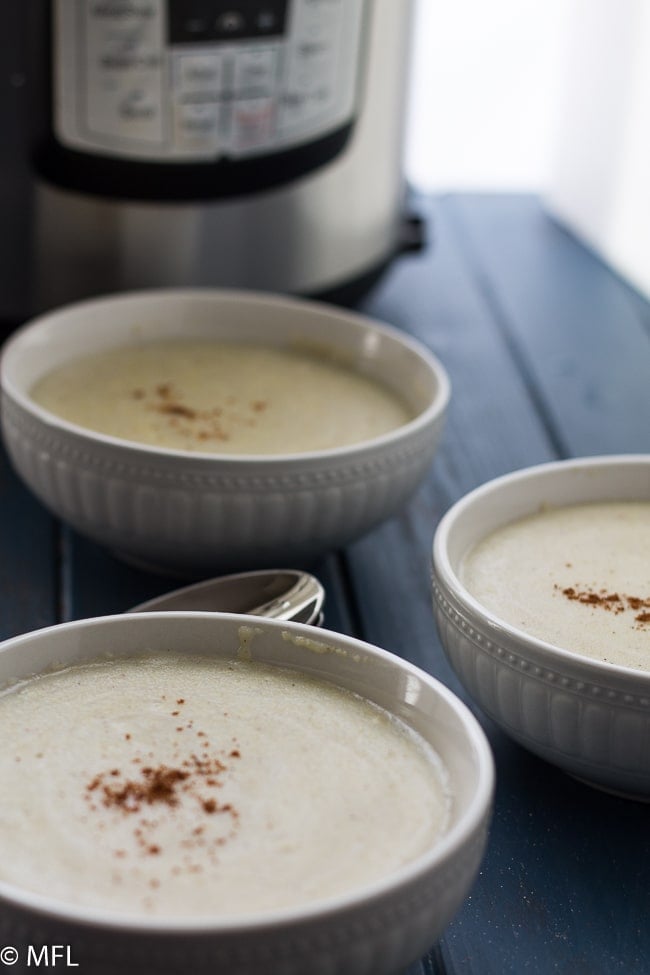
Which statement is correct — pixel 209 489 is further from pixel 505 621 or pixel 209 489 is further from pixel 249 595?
pixel 505 621

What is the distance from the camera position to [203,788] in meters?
0.55

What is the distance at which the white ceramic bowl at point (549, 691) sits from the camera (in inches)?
23.9

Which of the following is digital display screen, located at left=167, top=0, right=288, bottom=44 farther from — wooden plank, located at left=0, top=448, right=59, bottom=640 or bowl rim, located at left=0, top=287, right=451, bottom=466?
wooden plank, located at left=0, top=448, right=59, bottom=640

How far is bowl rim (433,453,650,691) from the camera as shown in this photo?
607mm

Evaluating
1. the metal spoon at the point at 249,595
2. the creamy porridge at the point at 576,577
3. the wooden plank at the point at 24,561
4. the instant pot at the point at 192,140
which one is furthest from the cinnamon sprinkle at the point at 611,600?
the instant pot at the point at 192,140

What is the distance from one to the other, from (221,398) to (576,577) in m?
0.32

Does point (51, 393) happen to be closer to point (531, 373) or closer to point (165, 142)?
point (165, 142)

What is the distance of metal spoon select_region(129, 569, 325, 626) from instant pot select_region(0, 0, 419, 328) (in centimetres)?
41

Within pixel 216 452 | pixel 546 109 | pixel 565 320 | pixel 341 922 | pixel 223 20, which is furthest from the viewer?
pixel 546 109

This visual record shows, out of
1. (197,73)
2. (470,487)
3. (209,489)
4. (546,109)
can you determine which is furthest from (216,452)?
(546,109)

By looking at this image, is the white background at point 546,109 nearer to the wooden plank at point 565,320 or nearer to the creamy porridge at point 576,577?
the wooden plank at point 565,320

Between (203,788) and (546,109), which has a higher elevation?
(203,788)

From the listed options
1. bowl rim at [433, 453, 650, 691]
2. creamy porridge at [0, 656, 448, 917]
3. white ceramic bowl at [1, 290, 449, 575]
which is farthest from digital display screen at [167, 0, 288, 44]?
creamy porridge at [0, 656, 448, 917]

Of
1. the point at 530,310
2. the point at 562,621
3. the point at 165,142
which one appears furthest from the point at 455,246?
the point at 562,621
